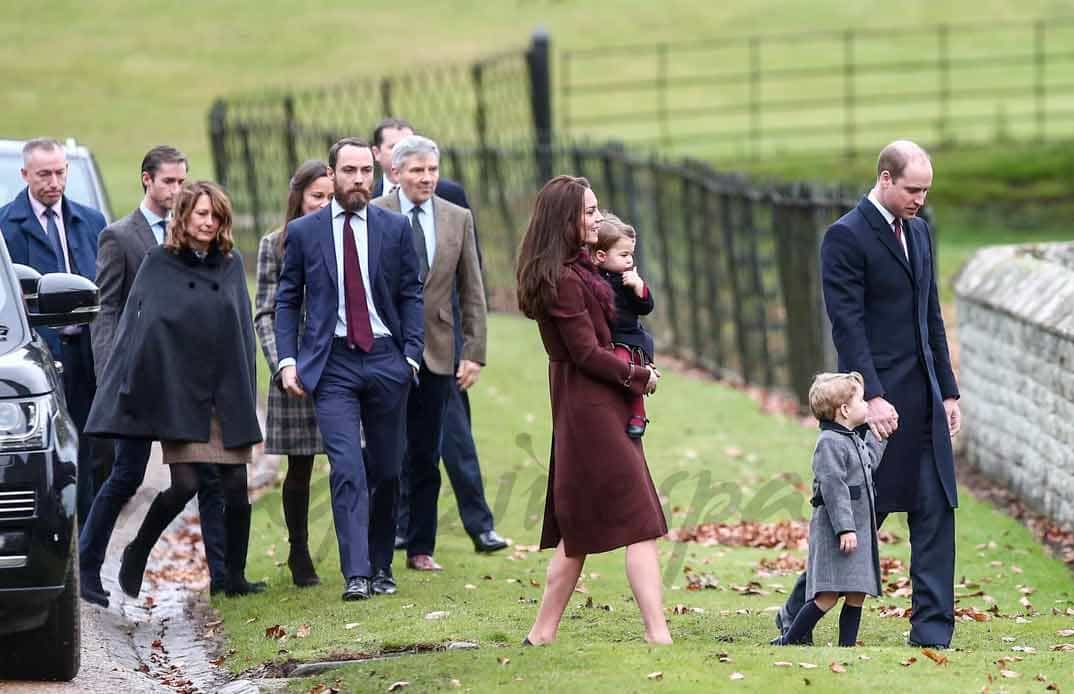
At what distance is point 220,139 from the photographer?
2809cm

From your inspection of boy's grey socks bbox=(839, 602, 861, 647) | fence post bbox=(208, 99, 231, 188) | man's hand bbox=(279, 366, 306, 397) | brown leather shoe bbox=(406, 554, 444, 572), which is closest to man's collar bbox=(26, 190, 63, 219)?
man's hand bbox=(279, 366, 306, 397)

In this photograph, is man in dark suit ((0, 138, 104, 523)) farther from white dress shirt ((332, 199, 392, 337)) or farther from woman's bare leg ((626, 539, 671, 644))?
woman's bare leg ((626, 539, 671, 644))

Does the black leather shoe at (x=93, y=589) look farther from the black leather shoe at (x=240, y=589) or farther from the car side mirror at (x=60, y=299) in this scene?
the car side mirror at (x=60, y=299)

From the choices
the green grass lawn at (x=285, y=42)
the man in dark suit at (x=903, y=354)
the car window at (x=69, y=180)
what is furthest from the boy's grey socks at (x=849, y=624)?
the green grass lawn at (x=285, y=42)

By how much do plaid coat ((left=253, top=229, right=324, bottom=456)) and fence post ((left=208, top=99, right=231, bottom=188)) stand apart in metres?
18.8

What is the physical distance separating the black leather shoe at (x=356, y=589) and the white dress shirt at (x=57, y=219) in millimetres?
2443

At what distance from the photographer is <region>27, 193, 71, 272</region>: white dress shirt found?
1002 cm

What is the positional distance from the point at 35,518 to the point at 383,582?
7.88ft

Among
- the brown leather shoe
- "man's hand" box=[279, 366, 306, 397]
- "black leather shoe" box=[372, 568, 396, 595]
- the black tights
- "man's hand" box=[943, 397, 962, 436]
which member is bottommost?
the brown leather shoe

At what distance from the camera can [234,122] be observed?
91.9 ft

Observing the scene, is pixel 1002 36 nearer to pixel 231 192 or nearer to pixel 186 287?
pixel 231 192

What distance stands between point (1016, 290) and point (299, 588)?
5.78 metres

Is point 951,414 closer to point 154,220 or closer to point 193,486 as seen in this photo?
point 193,486

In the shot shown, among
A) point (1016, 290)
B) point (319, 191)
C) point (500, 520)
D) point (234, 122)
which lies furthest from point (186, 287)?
point (234, 122)
